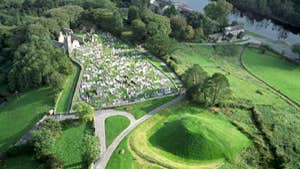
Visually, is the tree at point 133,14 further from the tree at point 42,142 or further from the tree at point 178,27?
the tree at point 42,142

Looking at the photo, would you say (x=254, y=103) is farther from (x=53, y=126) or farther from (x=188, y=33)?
(x=188, y=33)

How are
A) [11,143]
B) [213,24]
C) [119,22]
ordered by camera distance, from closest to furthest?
[11,143] → [119,22] → [213,24]

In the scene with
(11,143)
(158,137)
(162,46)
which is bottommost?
(11,143)

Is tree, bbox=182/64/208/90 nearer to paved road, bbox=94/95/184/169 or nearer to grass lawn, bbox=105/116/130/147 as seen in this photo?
paved road, bbox=94/95/184/169

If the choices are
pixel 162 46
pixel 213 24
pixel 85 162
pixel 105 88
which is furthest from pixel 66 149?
pixel 213 24

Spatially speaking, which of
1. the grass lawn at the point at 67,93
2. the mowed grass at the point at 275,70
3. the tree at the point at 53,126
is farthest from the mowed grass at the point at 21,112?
the mowed grass at the point at 275,70

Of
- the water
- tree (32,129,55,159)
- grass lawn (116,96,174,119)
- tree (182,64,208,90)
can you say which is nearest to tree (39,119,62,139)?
tree (32,129,55,159)

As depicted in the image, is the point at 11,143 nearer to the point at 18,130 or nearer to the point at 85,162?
the point at 18,130
